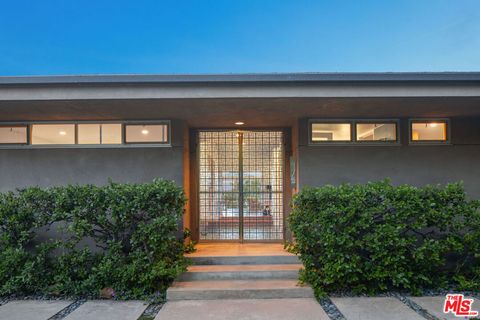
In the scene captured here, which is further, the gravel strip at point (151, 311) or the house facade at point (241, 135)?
the house facade at point (241, 135)

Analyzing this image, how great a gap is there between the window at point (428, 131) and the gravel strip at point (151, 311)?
4988 millimetres

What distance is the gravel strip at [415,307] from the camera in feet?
13.0

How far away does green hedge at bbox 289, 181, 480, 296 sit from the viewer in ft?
15.0

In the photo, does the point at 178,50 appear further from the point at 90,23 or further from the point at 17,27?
the point at 17,27

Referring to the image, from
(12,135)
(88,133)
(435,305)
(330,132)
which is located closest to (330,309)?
(435,305)

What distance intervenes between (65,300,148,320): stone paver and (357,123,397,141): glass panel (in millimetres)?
4476

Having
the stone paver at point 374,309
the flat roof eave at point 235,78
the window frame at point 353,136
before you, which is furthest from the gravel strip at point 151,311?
the window frame at point 353,136

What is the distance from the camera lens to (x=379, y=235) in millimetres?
4535

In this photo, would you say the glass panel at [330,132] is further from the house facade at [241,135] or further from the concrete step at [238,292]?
the concrete step at [238,292]

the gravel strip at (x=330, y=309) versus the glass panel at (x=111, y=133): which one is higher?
the glass panel at (x=111, y=133)

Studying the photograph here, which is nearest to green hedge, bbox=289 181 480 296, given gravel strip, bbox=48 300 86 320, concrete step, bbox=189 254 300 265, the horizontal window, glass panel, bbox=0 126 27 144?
concrete step, bbox=189 254 300 265

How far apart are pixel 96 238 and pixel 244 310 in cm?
242

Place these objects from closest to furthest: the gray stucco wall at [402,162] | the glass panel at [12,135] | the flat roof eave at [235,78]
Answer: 1. the flat roof eave at [235,78]
2. the gray stucco wall at [402,162]
3. the glass panel at [12,135]

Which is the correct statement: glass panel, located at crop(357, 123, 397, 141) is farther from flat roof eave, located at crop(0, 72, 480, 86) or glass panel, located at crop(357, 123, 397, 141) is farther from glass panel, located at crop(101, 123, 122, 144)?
glass panel, located at crop(101, 123, 122, 144)
